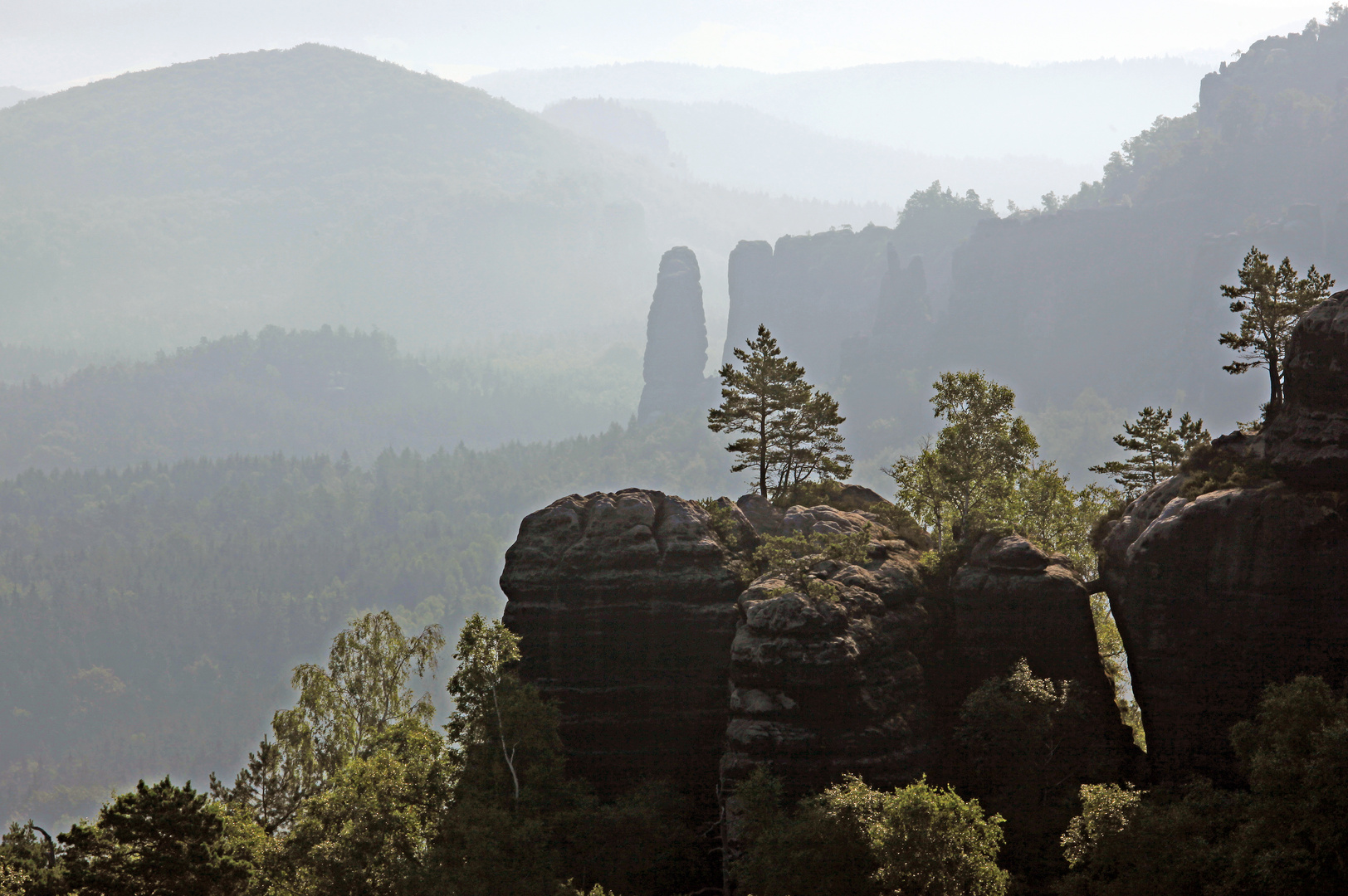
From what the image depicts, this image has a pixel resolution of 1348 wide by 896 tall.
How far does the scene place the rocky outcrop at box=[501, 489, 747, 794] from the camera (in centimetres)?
4953

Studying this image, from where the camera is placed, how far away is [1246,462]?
150 feet

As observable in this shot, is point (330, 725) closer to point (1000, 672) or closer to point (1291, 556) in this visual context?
point (1000, 672)

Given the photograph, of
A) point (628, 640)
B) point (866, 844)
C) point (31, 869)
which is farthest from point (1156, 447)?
point (31, 869)

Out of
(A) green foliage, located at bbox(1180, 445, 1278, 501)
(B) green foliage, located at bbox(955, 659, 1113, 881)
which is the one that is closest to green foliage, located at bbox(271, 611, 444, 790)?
(B) green foliage, located at bbox(955, 659, 1113, 881)

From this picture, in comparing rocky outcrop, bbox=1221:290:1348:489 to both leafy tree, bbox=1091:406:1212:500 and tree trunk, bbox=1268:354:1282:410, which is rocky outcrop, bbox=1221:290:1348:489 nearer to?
tree trunk, bbox=1268:354:1282:410

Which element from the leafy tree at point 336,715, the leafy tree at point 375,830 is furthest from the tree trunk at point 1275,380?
the leafy tree at point 336,715

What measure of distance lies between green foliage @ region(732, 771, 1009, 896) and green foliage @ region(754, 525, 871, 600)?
10.6 meters

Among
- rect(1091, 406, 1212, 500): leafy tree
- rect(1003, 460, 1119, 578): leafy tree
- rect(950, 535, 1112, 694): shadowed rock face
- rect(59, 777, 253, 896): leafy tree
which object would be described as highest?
rect(1091, 406, 1212, 500): leafy tree

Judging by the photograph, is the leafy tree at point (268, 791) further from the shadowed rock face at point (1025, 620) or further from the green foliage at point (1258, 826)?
the green foliage at point (1258, 826)

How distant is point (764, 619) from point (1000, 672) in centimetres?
1143

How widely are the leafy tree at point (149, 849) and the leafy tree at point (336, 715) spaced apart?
14.2m

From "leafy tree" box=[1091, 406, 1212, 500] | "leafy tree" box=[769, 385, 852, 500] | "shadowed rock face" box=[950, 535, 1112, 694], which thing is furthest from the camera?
"leafy tree" box=[769, 385, 852, 500]

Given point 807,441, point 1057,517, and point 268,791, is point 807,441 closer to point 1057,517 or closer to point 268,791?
point 1057,517

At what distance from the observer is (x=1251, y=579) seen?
140ft
